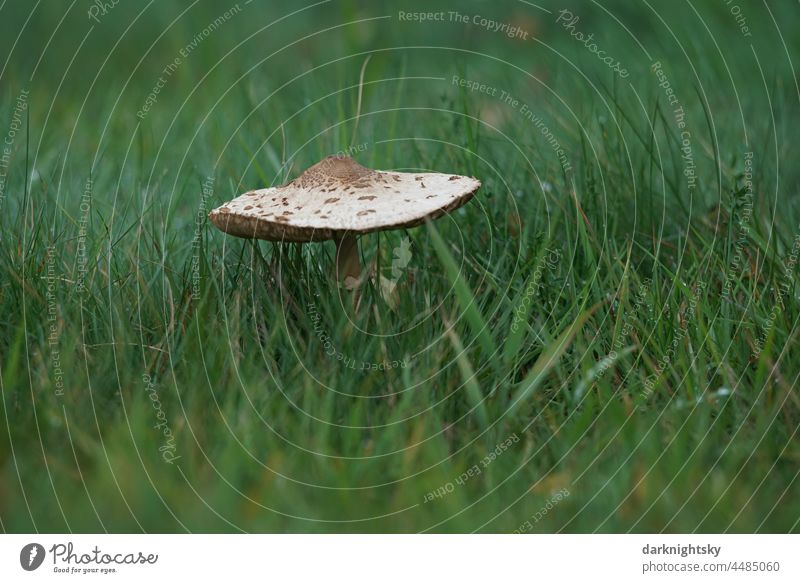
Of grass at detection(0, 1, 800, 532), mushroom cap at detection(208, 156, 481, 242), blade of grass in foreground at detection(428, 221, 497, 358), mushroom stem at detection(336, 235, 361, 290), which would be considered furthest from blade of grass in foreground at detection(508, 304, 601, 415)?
mushroom stem at detection(336, 235, 361, 290)

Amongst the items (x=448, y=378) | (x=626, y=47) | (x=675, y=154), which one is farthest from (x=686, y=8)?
(x=448, y=378)

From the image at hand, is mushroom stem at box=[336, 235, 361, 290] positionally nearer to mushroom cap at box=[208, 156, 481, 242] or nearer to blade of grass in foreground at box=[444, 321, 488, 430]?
mushroom cap at box=[208, 156, 481, 242]

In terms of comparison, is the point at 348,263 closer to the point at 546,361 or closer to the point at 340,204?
the point at 340,204

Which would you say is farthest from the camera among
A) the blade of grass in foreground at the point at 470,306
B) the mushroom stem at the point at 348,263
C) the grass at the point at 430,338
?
the mushroom stem at the point at 348,263

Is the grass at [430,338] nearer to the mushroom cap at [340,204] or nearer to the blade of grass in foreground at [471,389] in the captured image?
the blade of grass in foreground at [471,389]
